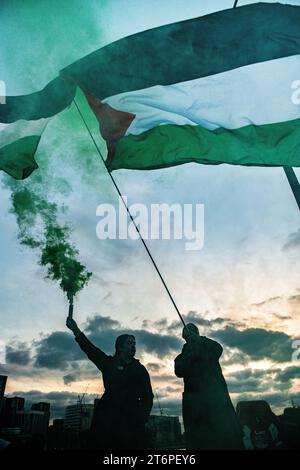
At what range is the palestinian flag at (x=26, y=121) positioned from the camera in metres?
6.80

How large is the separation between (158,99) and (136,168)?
1288mm

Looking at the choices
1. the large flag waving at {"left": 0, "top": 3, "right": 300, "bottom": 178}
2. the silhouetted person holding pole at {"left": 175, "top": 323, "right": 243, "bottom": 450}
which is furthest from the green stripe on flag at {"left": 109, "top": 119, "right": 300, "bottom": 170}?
the silhouetted person holding pole at {"left": 175, "top": 323, "right": 243, "bottom": 450}

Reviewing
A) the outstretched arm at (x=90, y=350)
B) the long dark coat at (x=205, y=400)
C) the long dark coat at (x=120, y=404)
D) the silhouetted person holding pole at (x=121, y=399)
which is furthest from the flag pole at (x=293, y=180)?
the outstretched arm at (x=90, y=350)

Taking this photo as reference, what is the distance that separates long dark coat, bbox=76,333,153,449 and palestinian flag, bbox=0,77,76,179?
3.51 metres

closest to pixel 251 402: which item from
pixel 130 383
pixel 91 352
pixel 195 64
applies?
pixel 130 383

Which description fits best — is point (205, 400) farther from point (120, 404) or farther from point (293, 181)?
point (293, 181)

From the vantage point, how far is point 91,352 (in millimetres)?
6770

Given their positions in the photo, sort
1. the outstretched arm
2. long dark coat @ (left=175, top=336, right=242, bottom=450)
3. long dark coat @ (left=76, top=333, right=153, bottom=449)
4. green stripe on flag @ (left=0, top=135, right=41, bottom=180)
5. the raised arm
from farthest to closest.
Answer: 1. green stripe on flag @ (left=0, top=135, right=41, bottom=180)
2. the outstretched arm
3. the raised arm
4. long dark coat @ (left=76, top=333, right=153, bottom=449)
5. long dark coat @ (left=175, top=336, right=242, bottom=450)

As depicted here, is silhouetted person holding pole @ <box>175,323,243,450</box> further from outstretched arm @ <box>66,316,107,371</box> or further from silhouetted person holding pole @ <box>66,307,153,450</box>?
outstretched arm @ <box>66,316,107,371</box>

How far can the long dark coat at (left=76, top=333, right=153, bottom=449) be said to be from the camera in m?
6.01

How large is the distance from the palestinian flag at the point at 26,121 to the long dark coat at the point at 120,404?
351 cm

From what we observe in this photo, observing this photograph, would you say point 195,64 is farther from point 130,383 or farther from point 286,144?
point 130,383

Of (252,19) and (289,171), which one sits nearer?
(289,171)

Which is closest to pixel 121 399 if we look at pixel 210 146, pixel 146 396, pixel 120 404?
pixel 120 404
